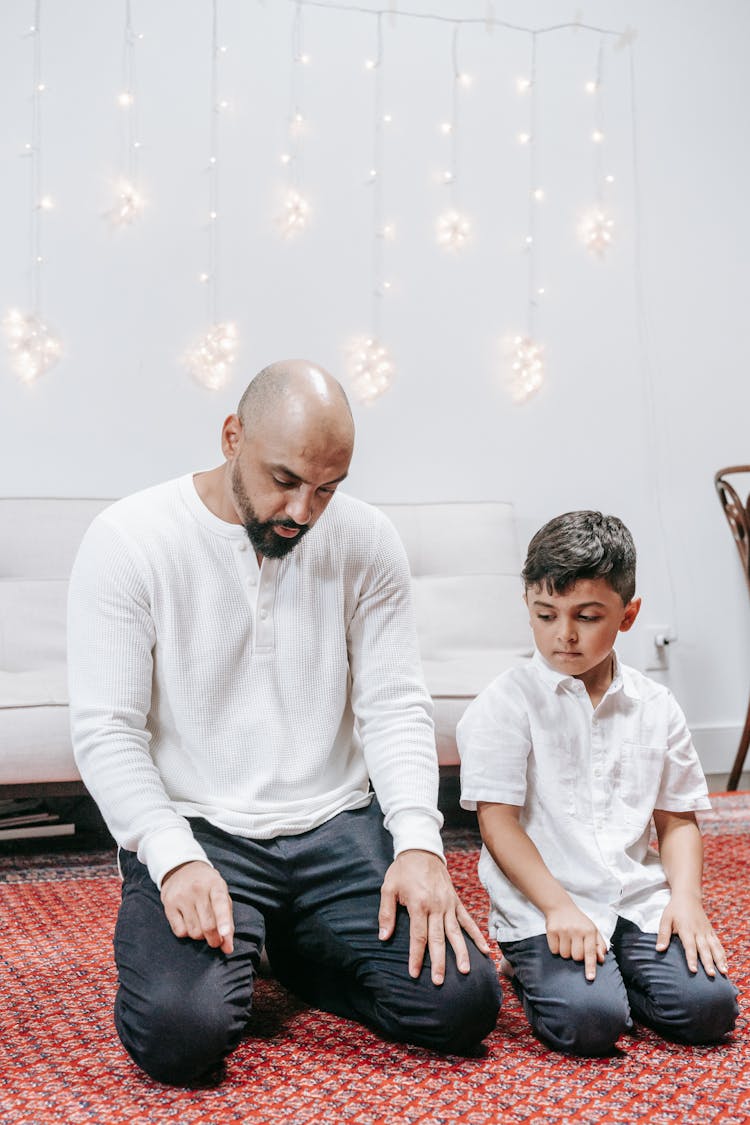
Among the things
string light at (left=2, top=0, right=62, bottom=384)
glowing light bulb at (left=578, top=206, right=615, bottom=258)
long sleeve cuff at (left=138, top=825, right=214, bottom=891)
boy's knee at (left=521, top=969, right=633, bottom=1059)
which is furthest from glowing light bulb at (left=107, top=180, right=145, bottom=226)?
boy's knee at (left=521, top=969, right=633, bottom=1059)

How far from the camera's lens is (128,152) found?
2.83m

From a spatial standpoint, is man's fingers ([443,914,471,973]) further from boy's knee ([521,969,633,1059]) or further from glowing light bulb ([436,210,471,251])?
glowing light bulb ([436,210,471,251])

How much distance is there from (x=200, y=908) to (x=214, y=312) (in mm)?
2022

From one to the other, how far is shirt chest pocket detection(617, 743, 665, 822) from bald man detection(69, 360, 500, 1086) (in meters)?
0.24

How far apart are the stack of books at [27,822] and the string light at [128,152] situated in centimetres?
146

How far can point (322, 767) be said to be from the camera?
1.40m

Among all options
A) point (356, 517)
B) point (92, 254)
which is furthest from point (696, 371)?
point (356, 517)

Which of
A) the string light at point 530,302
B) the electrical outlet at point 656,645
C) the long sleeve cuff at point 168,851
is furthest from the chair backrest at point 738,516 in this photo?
the long sleeve cuff at point 168,851

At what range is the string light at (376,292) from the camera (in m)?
3.00

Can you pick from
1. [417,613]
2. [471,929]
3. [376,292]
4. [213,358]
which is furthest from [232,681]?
[376,292]

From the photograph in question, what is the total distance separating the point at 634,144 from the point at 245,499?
2.43m

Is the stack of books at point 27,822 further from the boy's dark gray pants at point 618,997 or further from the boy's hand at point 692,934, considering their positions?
the boy's hand at point 692,934

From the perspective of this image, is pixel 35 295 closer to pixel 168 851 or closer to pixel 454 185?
pixel 454 185

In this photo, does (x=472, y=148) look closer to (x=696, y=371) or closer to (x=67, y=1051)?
(x=696, y=371)
